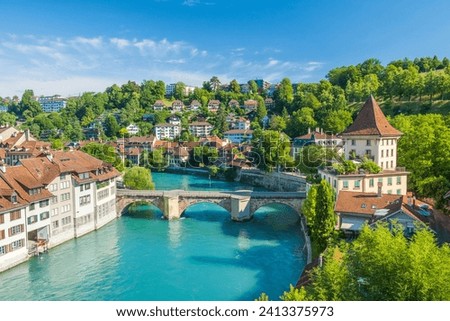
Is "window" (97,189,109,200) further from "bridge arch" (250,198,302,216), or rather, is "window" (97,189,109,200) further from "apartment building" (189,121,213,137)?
"apartment building" (189,121,213,137)

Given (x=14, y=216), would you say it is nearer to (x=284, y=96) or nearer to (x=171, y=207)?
(x=171, y=207)

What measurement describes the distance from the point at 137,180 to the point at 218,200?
896 cm

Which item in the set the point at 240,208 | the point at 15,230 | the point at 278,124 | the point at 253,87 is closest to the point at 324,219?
the point at 240,208

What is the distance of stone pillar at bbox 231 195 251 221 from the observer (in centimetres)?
3120

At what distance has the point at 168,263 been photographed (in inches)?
861

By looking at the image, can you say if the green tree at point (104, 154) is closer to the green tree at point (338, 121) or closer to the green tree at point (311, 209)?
the green tree at point (311, 209)

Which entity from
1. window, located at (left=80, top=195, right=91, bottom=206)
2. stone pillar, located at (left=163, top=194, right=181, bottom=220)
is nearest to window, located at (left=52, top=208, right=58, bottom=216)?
window, located at (left=80, top=195, right=91, bottom=206)

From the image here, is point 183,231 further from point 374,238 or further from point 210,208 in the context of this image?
point 374,238

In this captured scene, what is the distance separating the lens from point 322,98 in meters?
73.8

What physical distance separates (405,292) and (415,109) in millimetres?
53990

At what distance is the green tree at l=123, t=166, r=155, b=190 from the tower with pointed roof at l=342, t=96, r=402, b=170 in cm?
1814

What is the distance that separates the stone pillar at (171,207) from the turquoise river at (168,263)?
2.48 ft

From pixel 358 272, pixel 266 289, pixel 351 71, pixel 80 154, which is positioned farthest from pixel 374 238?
pixel 351 71

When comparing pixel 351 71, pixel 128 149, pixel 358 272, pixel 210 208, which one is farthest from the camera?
pixel 351 71
